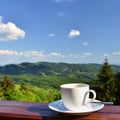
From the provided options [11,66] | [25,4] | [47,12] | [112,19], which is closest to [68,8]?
[47,12]

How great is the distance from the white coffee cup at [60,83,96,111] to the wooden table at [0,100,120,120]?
3 cm

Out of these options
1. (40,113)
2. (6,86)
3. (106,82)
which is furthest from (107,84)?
(40,113)

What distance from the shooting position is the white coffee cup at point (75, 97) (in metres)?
0.86

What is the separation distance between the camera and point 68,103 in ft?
2.88

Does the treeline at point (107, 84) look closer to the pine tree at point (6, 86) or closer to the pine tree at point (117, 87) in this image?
the pine tree at point (117, 87)

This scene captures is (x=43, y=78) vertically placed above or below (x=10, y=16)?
below

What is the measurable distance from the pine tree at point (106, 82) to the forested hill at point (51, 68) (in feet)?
1.09

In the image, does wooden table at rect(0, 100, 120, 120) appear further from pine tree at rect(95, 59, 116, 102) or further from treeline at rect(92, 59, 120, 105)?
pine tree at rect(95, 59, 116, 102)

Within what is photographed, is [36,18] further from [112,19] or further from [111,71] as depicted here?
[111,71]

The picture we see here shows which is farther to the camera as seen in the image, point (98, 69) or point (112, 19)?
point (112, 19)

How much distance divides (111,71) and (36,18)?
13.8 meters

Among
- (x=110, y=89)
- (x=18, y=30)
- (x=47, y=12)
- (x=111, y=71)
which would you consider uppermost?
(x=47, y=12)

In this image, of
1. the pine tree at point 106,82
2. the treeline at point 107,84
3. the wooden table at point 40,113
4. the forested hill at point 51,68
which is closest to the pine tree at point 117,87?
the treeline at point 107,84

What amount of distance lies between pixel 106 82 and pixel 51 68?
420 centimetres
